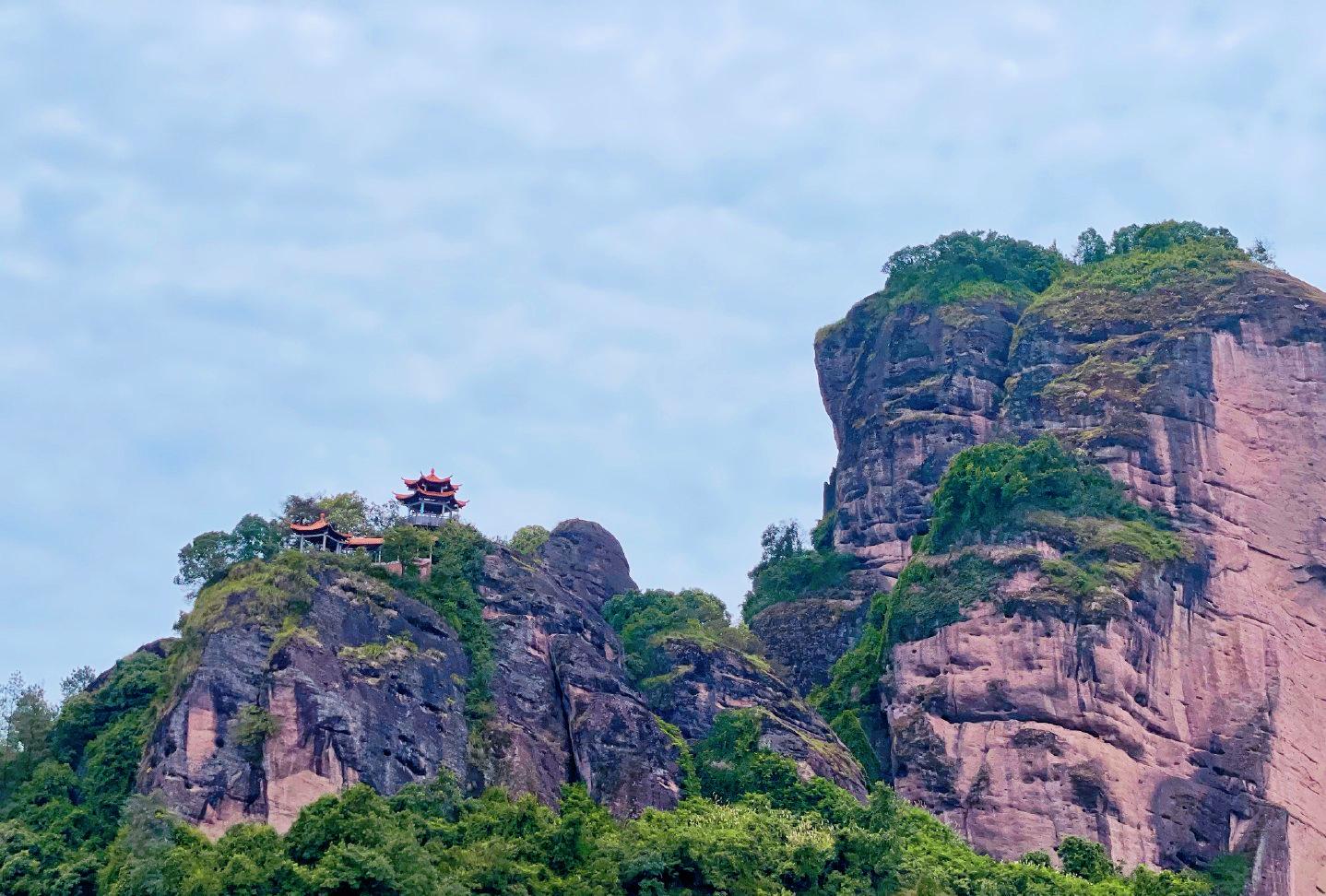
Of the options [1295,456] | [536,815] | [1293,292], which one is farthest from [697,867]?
[1293,292]

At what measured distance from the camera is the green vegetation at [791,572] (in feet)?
260

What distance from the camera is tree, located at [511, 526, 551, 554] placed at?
8312 centimetres

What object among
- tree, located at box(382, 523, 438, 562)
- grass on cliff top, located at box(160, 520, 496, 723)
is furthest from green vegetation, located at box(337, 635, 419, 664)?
tree, located at box(382, 523, 438, 562)

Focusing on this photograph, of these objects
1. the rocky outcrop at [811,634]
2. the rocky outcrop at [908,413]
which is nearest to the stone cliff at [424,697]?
the rocky outcrop at [811,634]

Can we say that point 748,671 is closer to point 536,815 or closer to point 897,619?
point 897,619

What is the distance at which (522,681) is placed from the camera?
213ft

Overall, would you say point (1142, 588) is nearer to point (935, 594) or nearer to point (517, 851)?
point (935, 594)

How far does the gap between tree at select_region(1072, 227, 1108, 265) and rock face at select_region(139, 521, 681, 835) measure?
91.4ft

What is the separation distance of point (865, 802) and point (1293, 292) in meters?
25.3

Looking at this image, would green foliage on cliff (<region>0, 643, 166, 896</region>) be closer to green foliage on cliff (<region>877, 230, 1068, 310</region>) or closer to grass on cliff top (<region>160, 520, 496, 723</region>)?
grass on cliff top (<region>160, 520, 496, 723</region>)

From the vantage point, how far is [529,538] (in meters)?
84.2

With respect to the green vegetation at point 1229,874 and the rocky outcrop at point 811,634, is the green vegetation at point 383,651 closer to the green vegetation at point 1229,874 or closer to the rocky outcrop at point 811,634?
the rocky outcrop at point 811,634

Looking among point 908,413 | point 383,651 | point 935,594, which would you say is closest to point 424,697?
point 383,651

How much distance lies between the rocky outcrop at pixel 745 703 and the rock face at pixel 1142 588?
2.19m
